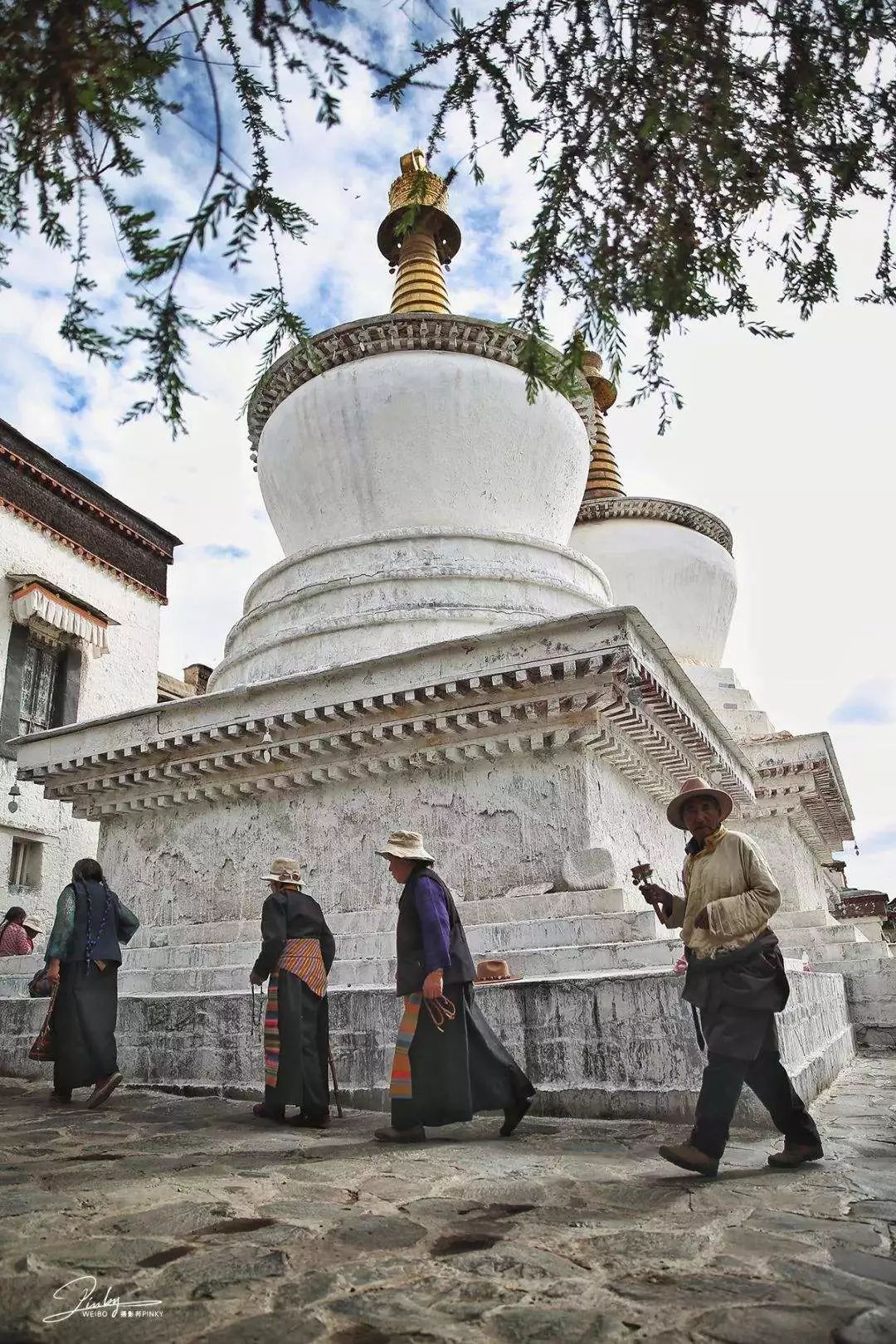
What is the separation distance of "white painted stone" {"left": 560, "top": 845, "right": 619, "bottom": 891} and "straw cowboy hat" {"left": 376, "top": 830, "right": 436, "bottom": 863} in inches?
97.2

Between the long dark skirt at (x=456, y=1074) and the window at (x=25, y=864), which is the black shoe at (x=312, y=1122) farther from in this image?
the window at (x=25, y=864)

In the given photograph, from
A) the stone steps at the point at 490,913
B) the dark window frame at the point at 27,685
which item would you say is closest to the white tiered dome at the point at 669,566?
the stone steps at the point at 490,913

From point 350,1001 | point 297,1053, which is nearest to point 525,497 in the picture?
point 350,1001

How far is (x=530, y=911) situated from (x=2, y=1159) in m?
3.73

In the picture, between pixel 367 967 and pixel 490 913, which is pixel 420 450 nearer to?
pixel 490 913

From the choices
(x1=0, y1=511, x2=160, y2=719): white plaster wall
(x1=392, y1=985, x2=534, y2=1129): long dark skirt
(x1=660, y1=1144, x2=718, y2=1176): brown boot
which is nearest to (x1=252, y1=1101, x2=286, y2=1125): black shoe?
(x1=392, y1=985, x2=534, y2=1129): long dark skirt

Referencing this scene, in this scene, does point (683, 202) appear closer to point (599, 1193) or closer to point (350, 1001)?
point (599, 1193)

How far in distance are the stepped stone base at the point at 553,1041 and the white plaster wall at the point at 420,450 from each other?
16.7 ft

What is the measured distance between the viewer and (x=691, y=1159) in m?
3.47

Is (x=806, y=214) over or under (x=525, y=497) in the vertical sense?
under

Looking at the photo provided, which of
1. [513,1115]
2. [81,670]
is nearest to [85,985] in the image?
[513,1115]

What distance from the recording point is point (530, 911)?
6.78 meters

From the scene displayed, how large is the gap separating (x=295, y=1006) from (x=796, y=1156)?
252cm

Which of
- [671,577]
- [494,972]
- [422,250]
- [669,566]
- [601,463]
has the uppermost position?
[422,250]
